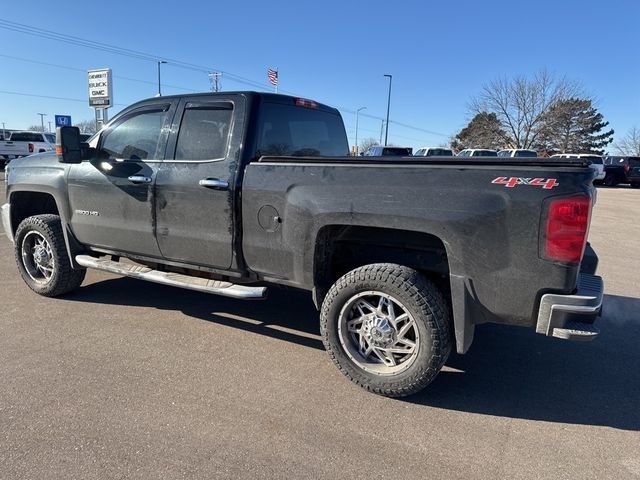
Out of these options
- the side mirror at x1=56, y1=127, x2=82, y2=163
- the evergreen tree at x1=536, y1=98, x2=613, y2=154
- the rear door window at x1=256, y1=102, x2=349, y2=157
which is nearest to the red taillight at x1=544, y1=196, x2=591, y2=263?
the rear door window at x1=256, y1=102, x2=349, y2=157

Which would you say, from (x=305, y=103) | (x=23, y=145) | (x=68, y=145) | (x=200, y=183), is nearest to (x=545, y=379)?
(x=200, y=183)

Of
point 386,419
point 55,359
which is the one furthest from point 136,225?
point 386,419

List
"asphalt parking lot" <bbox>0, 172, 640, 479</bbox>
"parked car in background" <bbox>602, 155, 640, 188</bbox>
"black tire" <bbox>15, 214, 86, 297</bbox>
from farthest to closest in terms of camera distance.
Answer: "parked car in background" <bbox>602, 155, 640, 188</bbox> < "black tire" <bbox>15, 214, 86, 297</bbox> < "asphalt parking lot" <bbox>0, 172, 640, 479</bbox>

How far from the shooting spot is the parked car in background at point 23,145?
2619 centimetres

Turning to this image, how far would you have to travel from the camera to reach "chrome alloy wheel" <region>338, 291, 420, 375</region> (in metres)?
3.23

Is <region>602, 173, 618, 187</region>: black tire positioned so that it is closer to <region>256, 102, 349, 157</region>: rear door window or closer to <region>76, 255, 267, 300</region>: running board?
<region>256, 102, 349, 157</region>: rear door window

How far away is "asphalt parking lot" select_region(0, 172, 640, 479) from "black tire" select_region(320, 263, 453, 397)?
6.5 inches

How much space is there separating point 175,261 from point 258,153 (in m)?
1.27

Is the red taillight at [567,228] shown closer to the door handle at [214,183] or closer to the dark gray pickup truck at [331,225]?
the dark gray pickup truck at [331,225]

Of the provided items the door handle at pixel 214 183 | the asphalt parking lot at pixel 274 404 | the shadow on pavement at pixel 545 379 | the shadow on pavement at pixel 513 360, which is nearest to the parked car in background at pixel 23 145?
the shadow on pavement at pixel 513 360

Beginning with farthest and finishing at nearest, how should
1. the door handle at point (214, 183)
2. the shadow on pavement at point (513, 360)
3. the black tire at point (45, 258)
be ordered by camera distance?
the black tire at point (45, 258) < the door handle at point (214, 183) < the shadow on pavement at point (513, 360)

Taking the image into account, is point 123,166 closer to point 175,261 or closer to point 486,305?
point 175,261

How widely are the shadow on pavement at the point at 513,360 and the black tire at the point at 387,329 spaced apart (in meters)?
0.24

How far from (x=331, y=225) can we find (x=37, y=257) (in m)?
3.61
